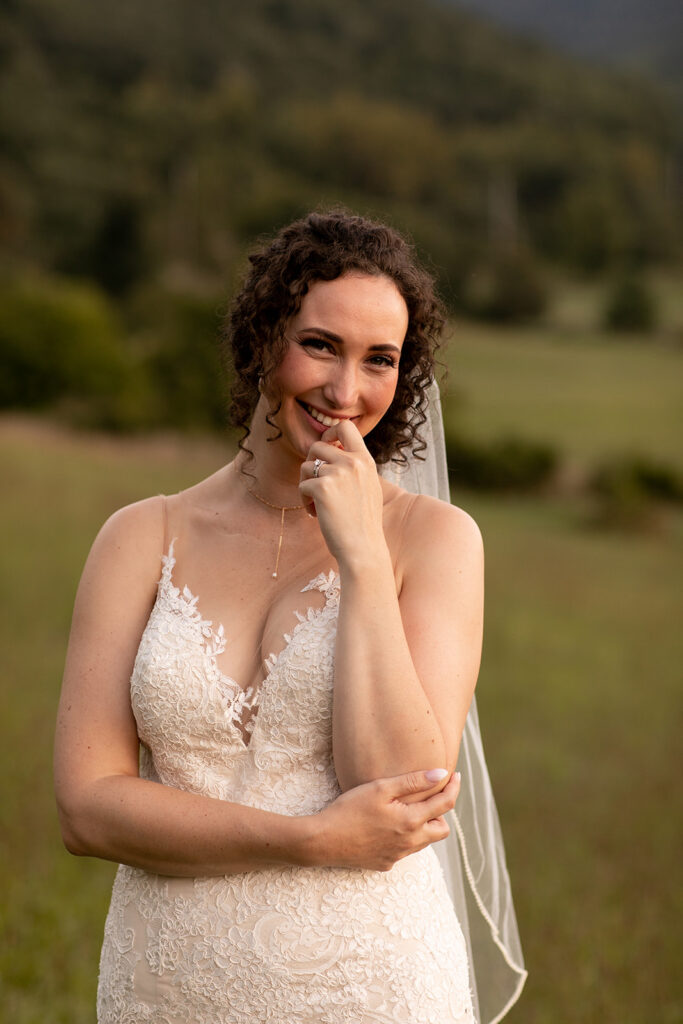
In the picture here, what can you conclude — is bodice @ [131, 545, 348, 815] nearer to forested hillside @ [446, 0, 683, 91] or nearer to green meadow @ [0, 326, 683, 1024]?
green meadow @ [0, 326, 683, 1024]

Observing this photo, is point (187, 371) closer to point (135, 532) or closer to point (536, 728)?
point (536, 728)

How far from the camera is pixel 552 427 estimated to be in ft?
140

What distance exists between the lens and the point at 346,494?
2.38 m

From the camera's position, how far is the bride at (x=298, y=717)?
88.9 inches

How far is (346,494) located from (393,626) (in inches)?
12.0

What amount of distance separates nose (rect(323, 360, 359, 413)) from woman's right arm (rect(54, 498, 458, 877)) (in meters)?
0.56

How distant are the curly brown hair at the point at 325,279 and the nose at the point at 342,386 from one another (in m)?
0.13

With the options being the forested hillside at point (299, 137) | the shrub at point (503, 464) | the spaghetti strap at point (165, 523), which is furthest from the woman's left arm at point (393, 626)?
the forested hillside at point (299, 137)

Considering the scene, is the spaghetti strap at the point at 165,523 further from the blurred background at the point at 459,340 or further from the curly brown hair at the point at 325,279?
the blurred background at the point at 459,340

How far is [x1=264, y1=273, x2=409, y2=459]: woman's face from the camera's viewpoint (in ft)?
8.03

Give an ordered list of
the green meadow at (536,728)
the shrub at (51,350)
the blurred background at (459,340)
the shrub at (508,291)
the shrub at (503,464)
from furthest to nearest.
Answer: the shrub at (508,291), the shrub at (51,350), the shrub at (503,464), the blurred background at (459,340), the green meadow at (536,728)

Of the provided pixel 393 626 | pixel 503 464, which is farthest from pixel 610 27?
pixel 393 626

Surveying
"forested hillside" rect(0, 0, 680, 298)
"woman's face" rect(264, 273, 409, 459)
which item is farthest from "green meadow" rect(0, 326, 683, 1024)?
"forested hillside" rect(0, 0, 680, 298)

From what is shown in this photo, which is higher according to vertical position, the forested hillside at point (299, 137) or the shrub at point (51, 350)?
the forested hillside at point (299, 137)
